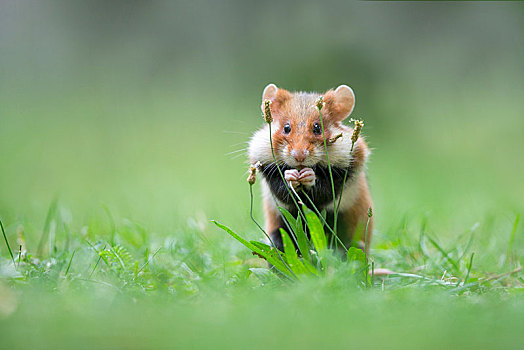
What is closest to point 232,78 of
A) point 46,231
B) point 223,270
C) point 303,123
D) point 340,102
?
point 340,102

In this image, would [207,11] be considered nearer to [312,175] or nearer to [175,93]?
[175,93]

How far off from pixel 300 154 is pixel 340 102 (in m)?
0.81

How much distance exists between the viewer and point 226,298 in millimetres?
3182

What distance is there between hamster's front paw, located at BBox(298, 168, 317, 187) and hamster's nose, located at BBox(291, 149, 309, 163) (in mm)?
84

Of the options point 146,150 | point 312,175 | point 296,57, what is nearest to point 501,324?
point 312,175

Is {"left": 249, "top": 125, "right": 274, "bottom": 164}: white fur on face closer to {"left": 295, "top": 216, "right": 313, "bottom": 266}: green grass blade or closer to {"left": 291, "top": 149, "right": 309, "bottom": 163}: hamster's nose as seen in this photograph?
{"left": 291, "top": 149, "right": 309, "bottom": 163}: hamster's nose

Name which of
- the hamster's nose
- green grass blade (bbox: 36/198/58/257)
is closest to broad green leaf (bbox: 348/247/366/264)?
the hamster's nose

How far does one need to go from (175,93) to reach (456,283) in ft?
36.7

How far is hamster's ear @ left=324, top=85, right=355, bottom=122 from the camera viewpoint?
459 centimetres

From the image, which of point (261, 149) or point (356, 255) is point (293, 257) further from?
point (261, 149)

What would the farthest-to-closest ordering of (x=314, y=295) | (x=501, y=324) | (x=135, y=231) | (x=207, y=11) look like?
1. (x=207, y=11)
2. (x=135, y=231)
3. (x=314, y=295)
4. (x=501, y=324)

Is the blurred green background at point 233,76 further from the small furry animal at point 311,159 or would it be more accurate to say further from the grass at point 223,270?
the small furry animal at point 311,159

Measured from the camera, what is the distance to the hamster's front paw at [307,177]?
3.96 meters

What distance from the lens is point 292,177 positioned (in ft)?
13.0
